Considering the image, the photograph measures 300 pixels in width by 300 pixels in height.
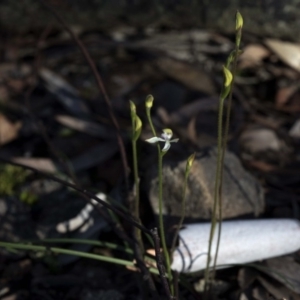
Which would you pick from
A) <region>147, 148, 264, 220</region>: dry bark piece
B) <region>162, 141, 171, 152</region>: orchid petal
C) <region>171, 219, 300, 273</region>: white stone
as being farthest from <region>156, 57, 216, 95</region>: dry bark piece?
<region>162, 141, 171, 152</region>: orchid petal

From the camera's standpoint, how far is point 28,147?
2533mm

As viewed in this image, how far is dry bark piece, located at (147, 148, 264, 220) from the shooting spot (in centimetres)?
192

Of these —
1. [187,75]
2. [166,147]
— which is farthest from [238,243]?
[187,75]

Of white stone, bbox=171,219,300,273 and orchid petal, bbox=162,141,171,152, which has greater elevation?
orchid petal, bbox=162,141,171,152

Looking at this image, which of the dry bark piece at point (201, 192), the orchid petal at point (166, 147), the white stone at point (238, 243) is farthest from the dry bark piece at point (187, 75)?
the orchid petal at point (166, 147)

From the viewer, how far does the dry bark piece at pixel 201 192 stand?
1.92m

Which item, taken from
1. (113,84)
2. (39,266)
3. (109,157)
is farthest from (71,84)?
(39,266)

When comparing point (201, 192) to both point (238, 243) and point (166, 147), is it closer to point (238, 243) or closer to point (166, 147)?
point (238, 243)

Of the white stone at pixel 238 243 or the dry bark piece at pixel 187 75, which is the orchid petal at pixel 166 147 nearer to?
the white stone at pixel 238 243

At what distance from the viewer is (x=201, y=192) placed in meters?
1.92

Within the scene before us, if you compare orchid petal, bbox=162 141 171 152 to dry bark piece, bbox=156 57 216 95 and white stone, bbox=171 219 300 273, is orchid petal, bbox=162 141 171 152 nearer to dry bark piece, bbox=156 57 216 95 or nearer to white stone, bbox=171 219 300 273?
white stone, bbox=171 219 300 273

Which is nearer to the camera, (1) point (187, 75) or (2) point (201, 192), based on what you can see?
(2) point (201, 192)

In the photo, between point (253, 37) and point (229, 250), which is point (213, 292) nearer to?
point (229, 250)

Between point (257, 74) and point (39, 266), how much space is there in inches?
56.1
